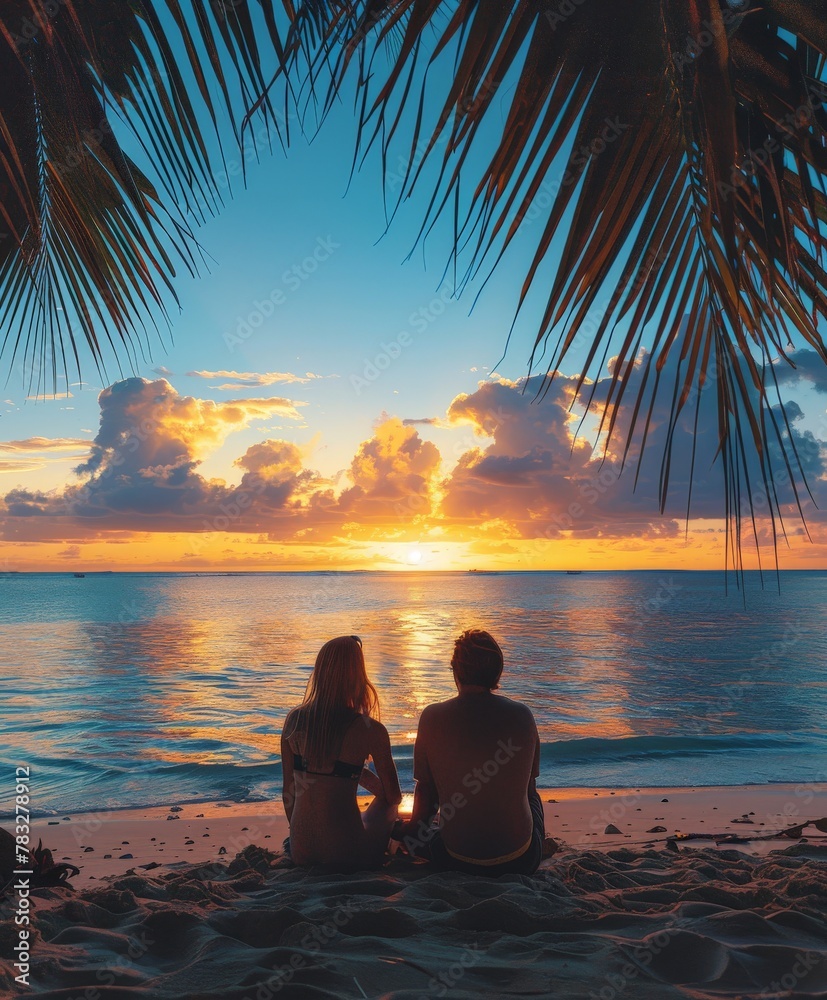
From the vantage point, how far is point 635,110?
1.31 meters

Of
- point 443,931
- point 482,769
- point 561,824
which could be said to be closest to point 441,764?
point 482,769

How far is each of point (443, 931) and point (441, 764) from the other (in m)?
1.09

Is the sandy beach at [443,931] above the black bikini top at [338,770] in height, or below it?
below

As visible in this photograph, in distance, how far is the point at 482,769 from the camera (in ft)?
12.6

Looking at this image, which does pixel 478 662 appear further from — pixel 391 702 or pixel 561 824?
pixel 391 702

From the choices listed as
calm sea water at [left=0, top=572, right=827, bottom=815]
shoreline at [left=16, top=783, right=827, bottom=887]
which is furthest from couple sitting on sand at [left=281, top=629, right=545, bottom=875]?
calm sea water at [left=0, top=572, right=827, bottom=815]

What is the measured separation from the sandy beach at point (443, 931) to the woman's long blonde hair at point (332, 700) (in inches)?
26.2

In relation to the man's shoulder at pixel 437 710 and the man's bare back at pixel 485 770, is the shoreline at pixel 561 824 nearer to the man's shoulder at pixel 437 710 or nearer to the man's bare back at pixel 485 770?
the man's bare back at pixel 485 770

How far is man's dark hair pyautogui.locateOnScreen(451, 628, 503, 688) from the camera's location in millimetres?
3869

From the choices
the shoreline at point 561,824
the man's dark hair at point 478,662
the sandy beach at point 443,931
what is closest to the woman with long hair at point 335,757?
the sandy beach at point 443,931

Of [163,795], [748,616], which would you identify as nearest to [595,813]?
[163,795]

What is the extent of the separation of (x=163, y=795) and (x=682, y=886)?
6.71m

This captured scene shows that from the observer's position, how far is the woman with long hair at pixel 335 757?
3924 mm

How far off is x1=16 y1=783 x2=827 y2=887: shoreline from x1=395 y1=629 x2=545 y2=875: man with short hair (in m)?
1.74
